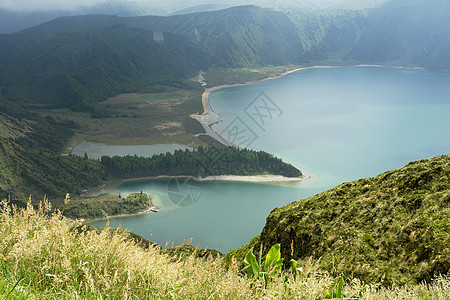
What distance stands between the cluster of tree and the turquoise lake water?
6.72 ft

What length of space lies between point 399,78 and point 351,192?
11370cm

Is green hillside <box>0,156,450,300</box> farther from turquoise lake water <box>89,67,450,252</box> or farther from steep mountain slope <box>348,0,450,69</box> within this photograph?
steep mountain slope <box>348,0,450,69</box>

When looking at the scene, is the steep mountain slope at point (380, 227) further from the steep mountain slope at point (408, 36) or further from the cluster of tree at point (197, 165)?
the steep mountain slope at point (408, 36)

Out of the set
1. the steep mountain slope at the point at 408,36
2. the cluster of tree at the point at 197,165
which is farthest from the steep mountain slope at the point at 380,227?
the steep mountain slope at the point at 408,36

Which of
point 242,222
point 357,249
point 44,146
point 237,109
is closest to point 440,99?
point 237,109

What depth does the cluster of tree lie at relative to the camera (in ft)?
148

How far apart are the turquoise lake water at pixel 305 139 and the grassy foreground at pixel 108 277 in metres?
24.5

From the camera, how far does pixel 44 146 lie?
59.1m

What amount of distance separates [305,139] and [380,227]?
5076 centimetres

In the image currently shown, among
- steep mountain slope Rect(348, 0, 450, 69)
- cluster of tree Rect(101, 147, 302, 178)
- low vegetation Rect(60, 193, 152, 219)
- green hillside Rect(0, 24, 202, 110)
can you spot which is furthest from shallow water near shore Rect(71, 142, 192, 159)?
steep mountain slope Rect(348, 0, 450, 69)

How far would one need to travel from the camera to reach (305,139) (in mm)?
55031

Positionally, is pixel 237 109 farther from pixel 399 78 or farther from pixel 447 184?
pixel 447 184

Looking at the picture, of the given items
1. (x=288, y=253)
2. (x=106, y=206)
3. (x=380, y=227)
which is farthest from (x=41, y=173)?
(x=380, y=227)

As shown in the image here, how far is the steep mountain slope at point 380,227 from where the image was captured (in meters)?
4.20
